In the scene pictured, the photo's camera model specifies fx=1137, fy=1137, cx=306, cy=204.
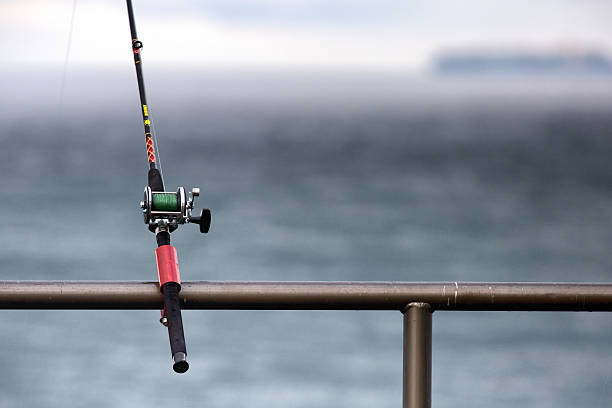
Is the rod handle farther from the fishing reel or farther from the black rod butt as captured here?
the fishing reel

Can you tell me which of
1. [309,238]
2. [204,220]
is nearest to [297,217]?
[309,238]

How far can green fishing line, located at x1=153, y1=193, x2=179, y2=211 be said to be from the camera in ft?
5.65

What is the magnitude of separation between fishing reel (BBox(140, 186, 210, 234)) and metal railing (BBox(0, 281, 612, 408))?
21 cm

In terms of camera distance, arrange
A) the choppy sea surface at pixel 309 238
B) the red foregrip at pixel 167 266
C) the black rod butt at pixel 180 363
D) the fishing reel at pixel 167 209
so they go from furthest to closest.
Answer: the choppy sea surface at pixel 309 238, the fishing reel at pixel 167 209, the red foregrip at pixel 167 266, the black rod butt at pixel 180 363

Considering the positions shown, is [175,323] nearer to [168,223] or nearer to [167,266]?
[167,266]

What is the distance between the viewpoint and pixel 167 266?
1532mm

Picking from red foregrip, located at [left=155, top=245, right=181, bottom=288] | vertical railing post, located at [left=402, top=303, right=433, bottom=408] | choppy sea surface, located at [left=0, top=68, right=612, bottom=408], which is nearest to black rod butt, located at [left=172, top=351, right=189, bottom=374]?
red foregrip, located at [left=155, top=245, right=181, bottom=288]

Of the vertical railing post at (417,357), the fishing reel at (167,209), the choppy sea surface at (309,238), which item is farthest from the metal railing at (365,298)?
the choppy sea surface at (309,238)

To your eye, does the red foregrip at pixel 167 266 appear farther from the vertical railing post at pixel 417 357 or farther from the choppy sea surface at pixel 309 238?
the choppy sea surface at pixel 309 238

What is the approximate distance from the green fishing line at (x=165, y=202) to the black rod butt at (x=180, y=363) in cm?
34

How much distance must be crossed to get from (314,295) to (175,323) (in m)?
0.19

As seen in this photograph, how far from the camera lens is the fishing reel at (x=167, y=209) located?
1.71 metres

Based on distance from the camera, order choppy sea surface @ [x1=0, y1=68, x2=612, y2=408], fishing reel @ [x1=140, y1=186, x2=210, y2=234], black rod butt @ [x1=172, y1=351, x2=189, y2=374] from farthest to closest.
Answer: choppy sea surface @ [x1=0, y1=68, x2=612, y2=408], fishing reel @ [x1=140, y1=186, x2=210, y2=234], black rod butt @ [x1=172, y1=351, x2=189, y2=374]

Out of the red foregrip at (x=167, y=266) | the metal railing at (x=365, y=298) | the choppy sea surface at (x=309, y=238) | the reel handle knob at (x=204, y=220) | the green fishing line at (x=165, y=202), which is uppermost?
the choppy sea surface at (x=309, y=238)
